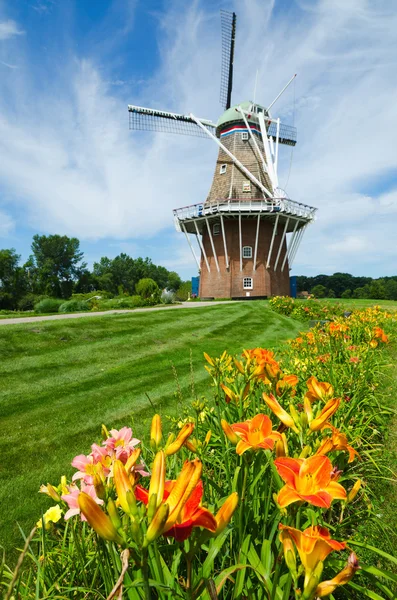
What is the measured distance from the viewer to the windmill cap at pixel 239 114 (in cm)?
2456

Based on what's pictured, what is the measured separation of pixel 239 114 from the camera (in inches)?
969

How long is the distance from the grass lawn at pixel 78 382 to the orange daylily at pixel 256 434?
782 millimetres

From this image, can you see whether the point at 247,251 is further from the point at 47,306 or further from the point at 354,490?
the point at 354,490

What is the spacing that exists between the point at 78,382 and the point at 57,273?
52.3 metres

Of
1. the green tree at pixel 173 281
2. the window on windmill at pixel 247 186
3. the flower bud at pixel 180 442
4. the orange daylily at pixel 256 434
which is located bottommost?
the orange daylily at pixel 256 434

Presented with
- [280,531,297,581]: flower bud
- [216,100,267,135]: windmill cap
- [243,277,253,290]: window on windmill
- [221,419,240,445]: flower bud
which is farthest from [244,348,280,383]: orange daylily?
[216,100,267,135]: windmill cap

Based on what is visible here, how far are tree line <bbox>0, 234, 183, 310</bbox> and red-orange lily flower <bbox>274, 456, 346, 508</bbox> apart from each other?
3640cm

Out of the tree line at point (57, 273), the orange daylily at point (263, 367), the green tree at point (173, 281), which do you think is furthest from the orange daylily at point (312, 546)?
the green tree at point (173, 281)

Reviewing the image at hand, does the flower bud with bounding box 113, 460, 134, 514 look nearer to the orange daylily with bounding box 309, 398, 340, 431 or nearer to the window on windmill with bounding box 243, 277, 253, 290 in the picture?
the orange daylily with bounding box 309, 398, 340, 431

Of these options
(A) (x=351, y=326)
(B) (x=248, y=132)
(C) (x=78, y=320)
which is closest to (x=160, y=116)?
(B) (x=248, y=132)

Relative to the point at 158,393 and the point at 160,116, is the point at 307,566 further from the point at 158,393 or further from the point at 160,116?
the point at 160,116

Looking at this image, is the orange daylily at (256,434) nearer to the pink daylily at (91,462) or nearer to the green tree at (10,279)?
→ the pink daylily at (91,462)

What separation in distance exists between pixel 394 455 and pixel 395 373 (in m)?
2.76

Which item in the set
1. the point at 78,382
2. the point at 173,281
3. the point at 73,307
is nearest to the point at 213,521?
the point at 78,382
